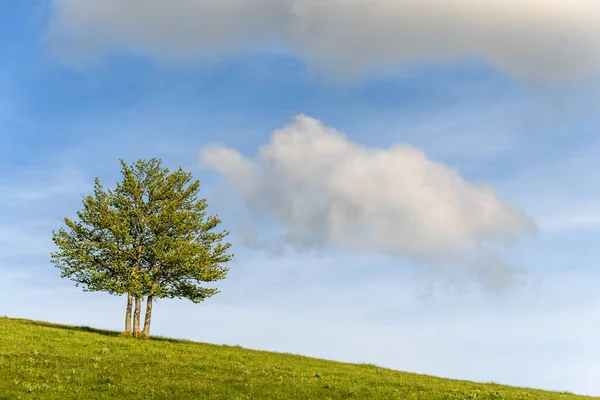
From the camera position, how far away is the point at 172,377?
3194cm

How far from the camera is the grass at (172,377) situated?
28.2 meters

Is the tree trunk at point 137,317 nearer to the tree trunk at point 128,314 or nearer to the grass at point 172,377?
the tree trunk at point 128,314

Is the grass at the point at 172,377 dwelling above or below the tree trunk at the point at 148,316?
below

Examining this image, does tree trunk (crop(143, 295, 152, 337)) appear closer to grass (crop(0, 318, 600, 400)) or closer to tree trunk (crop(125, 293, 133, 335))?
tree trunk (crop(125, 293, 133, 335))

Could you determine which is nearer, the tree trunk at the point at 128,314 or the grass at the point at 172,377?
the grass at the point at 172,377

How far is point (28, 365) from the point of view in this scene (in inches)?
1313

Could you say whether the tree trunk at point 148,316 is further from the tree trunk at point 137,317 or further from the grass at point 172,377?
the grass at point 172,377

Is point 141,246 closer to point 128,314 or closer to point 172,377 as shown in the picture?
point 128,314

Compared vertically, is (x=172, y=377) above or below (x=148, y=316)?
below

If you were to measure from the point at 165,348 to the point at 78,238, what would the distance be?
1779cm

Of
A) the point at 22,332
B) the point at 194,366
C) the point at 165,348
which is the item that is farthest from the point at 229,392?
the point at 22,332

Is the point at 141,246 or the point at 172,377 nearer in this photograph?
the point at 172,377

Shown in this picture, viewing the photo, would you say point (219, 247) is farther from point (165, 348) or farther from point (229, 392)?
point (229, 392)

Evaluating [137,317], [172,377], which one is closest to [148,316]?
[137,317]
